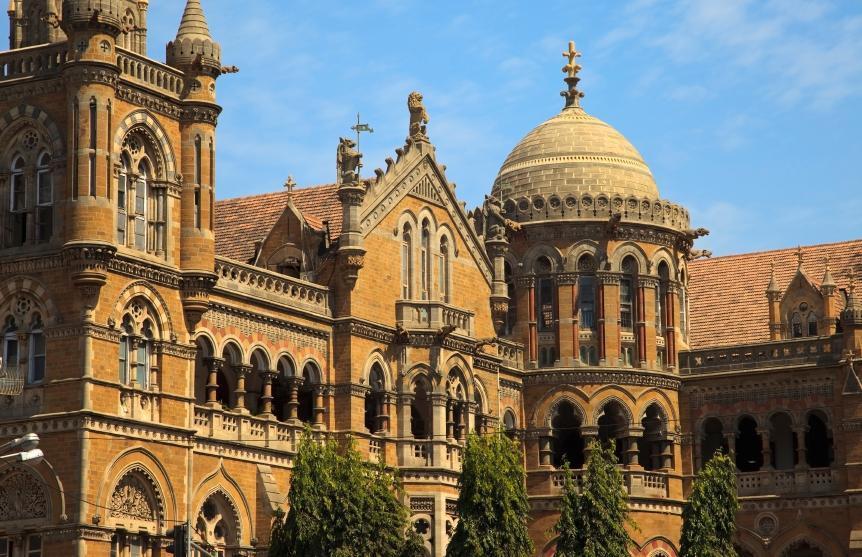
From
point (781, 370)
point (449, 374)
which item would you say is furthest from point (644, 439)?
point (449, 374)

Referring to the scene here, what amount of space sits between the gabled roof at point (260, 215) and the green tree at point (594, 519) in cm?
1250

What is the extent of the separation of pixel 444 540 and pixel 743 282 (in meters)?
24.6

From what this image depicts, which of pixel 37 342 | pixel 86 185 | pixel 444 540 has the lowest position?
pixel 444 540

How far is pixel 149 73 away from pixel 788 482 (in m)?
32.3

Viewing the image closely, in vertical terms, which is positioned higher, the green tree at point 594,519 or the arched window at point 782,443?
the arched window at point 782,443

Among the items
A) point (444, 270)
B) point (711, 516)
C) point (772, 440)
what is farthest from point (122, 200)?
point (772, 440)

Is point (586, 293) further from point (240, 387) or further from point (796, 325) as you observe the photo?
point (240, 387)

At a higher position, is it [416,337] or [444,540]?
[416,337]

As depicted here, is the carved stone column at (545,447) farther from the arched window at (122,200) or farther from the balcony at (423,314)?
the arched window at (122,200)

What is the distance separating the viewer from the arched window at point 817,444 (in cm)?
8606

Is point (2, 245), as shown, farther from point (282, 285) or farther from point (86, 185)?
point (282, 285)

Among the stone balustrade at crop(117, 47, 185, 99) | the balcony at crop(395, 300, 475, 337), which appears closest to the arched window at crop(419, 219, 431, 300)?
the balcony at crop(395, 300, 475, 337)

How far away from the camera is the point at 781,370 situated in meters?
84.7

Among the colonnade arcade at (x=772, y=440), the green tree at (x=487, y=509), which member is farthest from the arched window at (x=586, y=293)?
the green tree at (x=487, y=509)
